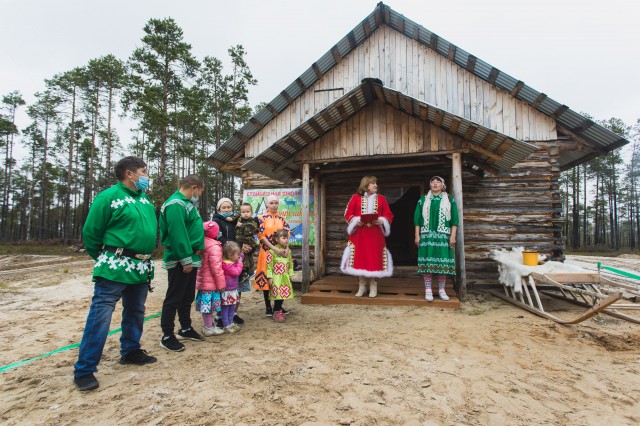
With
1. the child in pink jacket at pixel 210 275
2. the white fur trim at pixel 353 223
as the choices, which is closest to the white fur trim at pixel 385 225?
the white fur trim at pixel 353 223

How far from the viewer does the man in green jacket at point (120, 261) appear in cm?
269

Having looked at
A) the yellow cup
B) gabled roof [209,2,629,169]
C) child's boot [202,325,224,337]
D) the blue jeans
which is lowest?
child's boot [202,325,224,337]

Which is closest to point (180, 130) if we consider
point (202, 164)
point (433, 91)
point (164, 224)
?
point (202, 164)

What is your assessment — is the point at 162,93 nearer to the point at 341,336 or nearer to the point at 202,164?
the point at 202,164

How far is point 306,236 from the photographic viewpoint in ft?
20.6

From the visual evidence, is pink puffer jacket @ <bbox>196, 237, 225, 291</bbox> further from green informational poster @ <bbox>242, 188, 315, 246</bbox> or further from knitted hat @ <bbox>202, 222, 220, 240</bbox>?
green informational poster @ <bbox>242, 188, 315, 246</bbox>

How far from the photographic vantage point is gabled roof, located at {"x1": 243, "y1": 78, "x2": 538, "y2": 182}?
16.6 feet

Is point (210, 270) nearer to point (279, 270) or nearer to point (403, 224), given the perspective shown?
point (279, 270)

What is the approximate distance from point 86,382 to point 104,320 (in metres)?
0.48

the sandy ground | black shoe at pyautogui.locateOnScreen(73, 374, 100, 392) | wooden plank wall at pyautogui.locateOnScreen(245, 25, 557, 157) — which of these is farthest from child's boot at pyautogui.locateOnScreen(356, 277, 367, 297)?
black shoe at pyautogui.locateOnScreen(73, 374, 100, 392)

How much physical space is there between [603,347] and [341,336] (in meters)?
2.92

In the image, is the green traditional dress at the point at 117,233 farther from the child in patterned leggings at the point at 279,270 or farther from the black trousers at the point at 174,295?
the child in patterned leggings at the point at 279,270

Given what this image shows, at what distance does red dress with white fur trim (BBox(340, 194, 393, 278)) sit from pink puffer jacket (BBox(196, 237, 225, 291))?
257cm

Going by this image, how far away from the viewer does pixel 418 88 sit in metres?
7.74
